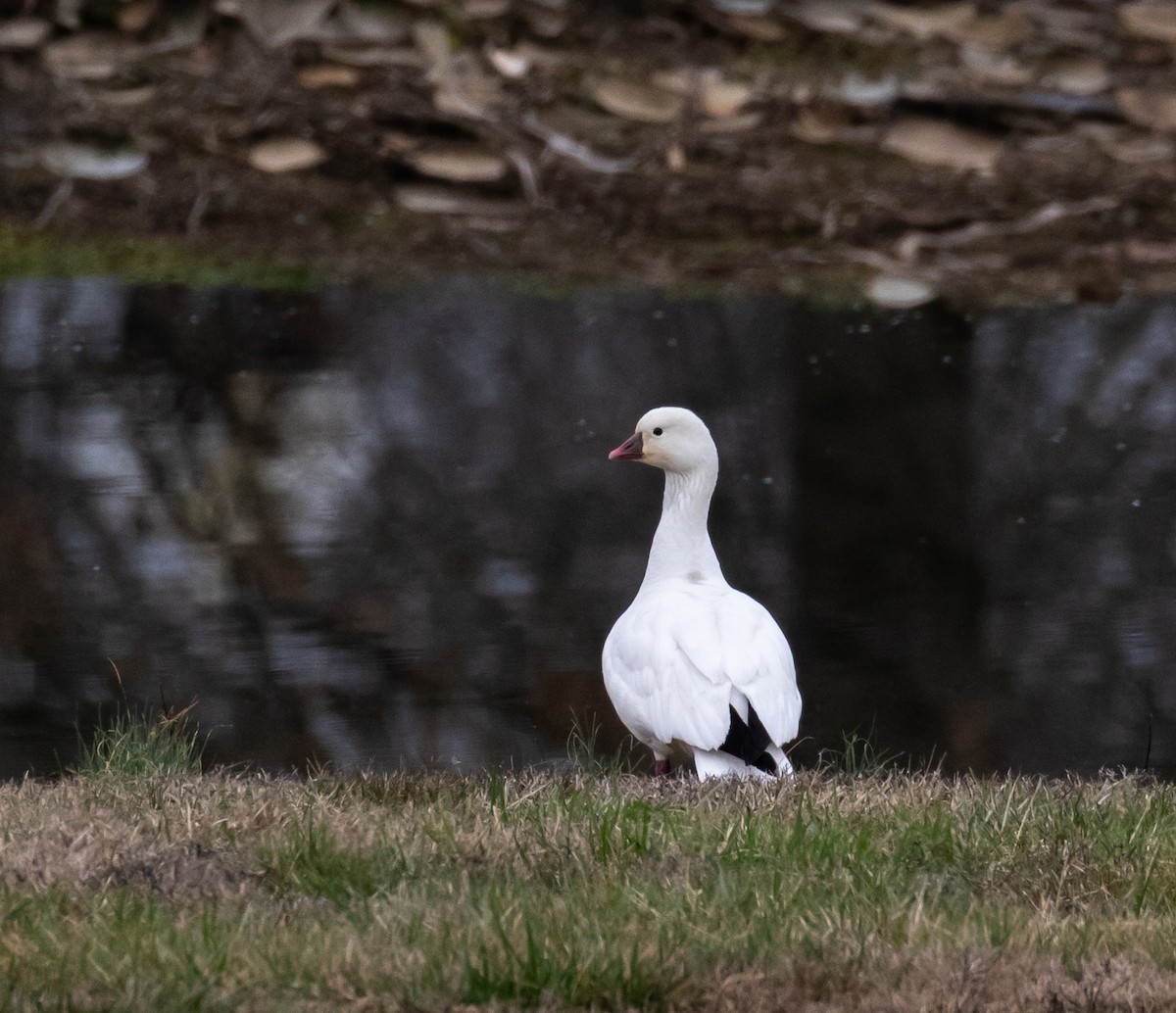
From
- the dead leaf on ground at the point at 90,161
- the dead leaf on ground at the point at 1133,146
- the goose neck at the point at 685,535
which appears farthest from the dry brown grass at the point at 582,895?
the dead leaf on ground at the point at 1133,146

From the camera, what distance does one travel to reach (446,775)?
13.1 ft

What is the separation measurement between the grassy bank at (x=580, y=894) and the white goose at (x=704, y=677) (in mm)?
601

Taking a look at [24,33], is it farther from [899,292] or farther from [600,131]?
[899,292]

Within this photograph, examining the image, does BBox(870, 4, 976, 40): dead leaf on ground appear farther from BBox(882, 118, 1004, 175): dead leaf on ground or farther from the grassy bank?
the grassy bank

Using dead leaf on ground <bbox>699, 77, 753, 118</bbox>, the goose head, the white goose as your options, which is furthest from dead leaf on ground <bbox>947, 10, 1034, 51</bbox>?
the white goose

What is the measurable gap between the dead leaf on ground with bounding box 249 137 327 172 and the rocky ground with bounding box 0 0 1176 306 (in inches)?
0.5

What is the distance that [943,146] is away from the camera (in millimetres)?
10625

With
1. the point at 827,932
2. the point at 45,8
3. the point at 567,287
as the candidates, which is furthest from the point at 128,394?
the point at 827,932

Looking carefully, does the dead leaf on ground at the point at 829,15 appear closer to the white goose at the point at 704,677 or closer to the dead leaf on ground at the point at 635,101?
the dead leaf on ground at the point at 635,101

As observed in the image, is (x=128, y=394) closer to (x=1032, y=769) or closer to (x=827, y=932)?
(x=1032, y=769)

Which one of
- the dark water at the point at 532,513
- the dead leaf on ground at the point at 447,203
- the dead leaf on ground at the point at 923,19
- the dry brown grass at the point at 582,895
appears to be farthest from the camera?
the dead leaf on ground at the point at 923,19

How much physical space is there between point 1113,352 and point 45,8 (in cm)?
638

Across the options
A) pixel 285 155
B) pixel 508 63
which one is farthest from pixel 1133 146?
pixel 285 155

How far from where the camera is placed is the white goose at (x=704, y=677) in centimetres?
446
